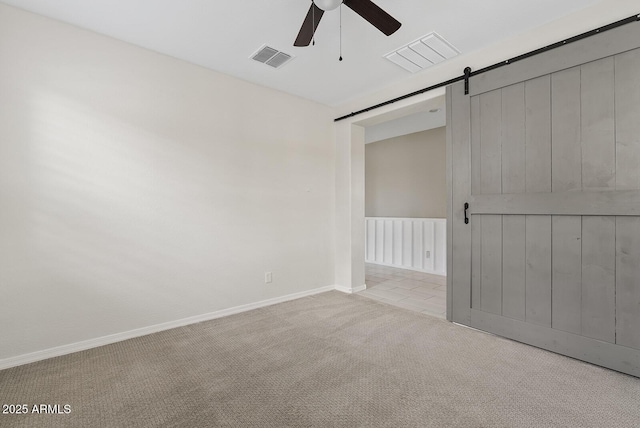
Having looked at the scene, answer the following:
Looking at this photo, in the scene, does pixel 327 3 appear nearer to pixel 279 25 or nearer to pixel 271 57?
pixel 279 25

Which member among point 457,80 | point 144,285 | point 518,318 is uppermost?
point 457,80

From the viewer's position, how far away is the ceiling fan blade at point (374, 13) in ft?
5.78

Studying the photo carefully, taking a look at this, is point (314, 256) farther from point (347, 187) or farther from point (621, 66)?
point (621, 66)

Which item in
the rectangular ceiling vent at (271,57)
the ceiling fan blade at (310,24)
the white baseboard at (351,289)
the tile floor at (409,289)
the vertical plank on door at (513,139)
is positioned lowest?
the tile floor at (409,289)

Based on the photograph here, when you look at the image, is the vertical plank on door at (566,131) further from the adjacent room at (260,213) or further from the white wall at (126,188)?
the white wall at (126,188)

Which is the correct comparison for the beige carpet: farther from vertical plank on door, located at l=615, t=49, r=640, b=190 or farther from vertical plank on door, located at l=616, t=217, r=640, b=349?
vertical plank on door, located at l=615, t=49, r=640, b=190

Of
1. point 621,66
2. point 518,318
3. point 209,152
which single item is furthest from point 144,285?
point 621,66

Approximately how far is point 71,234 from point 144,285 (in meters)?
0.71

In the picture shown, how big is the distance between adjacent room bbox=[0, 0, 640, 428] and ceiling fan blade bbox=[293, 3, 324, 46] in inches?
0.6

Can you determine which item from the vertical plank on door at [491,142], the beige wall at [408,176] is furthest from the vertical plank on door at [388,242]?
the vertical plank on door at [491,142]

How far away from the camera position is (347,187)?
4.11 meters

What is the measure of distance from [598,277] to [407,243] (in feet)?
11.9

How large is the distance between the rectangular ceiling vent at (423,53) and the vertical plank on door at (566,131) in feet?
2.95

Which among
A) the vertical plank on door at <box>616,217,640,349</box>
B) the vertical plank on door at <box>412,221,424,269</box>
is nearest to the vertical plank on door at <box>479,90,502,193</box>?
the vertical plank on door at <box>616,217,640,349</box>
